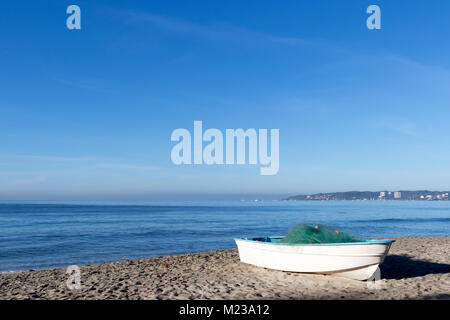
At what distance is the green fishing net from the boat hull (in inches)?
18.8

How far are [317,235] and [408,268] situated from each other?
4.28 metres

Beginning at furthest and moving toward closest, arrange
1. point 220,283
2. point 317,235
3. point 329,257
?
point 317,235
point 220,283
point 329,257

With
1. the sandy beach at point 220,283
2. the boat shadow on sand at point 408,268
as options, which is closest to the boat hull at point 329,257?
the sandy beach at point 220,283

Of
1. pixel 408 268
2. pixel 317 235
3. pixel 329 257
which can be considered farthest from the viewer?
pixel 408 268

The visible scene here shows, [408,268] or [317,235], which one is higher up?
[317,235]

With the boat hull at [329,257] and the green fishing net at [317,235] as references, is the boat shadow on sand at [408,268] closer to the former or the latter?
the boat hull at [329,257]

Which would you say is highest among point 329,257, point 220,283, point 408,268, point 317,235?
point 317,235

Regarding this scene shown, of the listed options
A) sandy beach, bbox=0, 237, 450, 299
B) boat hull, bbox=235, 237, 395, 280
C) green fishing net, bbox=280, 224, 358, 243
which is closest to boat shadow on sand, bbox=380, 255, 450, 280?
sandy beach, bbox=0, 237, 450, 299

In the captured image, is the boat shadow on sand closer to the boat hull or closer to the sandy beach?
the sandy beach

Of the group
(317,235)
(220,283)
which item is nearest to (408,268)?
(317,235)

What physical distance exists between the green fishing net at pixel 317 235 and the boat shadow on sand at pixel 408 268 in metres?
1.74

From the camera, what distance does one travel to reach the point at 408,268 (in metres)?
12.3

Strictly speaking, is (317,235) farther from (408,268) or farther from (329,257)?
(408,268)
